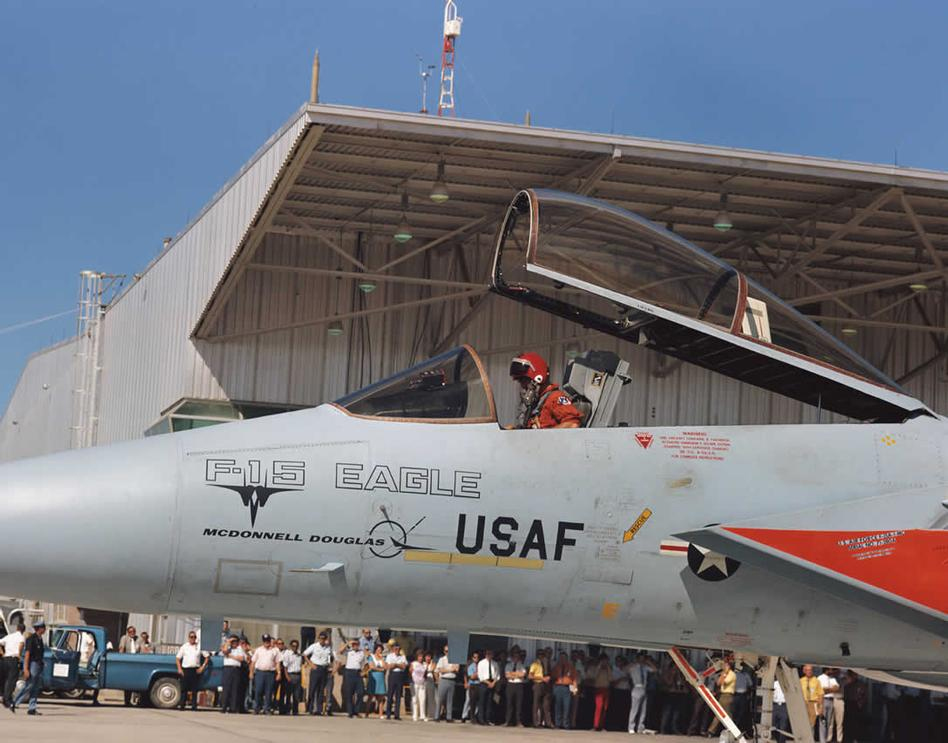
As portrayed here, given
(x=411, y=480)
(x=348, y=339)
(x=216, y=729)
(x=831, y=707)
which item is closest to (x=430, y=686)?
(x=831, y=707)

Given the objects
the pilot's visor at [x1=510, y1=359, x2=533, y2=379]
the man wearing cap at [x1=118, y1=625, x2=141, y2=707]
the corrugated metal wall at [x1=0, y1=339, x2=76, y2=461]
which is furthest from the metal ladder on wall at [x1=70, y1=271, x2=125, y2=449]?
the pilot's visor at [x1=510, y1=359, x2=533, y2=379]

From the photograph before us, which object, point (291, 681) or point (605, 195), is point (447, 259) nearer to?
point (605, 195)

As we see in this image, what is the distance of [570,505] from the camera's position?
7.92 metres

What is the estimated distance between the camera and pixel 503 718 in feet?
89.6

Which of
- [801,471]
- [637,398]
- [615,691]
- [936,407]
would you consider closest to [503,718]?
[615,691]

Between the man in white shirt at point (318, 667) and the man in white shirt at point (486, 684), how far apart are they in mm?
2942

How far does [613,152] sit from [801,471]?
1689 cm

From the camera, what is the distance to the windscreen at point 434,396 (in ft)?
26.5

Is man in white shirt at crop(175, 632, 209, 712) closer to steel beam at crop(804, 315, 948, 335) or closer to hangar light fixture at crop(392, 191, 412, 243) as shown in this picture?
hangar light fixture at crop(392, 191, 412, 243)

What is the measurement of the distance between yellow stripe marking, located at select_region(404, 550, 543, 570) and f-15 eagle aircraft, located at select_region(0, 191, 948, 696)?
0.01 metres

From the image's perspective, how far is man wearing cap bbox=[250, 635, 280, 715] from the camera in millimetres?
26000

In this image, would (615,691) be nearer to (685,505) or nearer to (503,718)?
(503,718)

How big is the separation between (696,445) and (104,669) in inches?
796

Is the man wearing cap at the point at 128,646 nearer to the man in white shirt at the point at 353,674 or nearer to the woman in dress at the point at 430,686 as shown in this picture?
the man in white shirt at the point at 353,674
